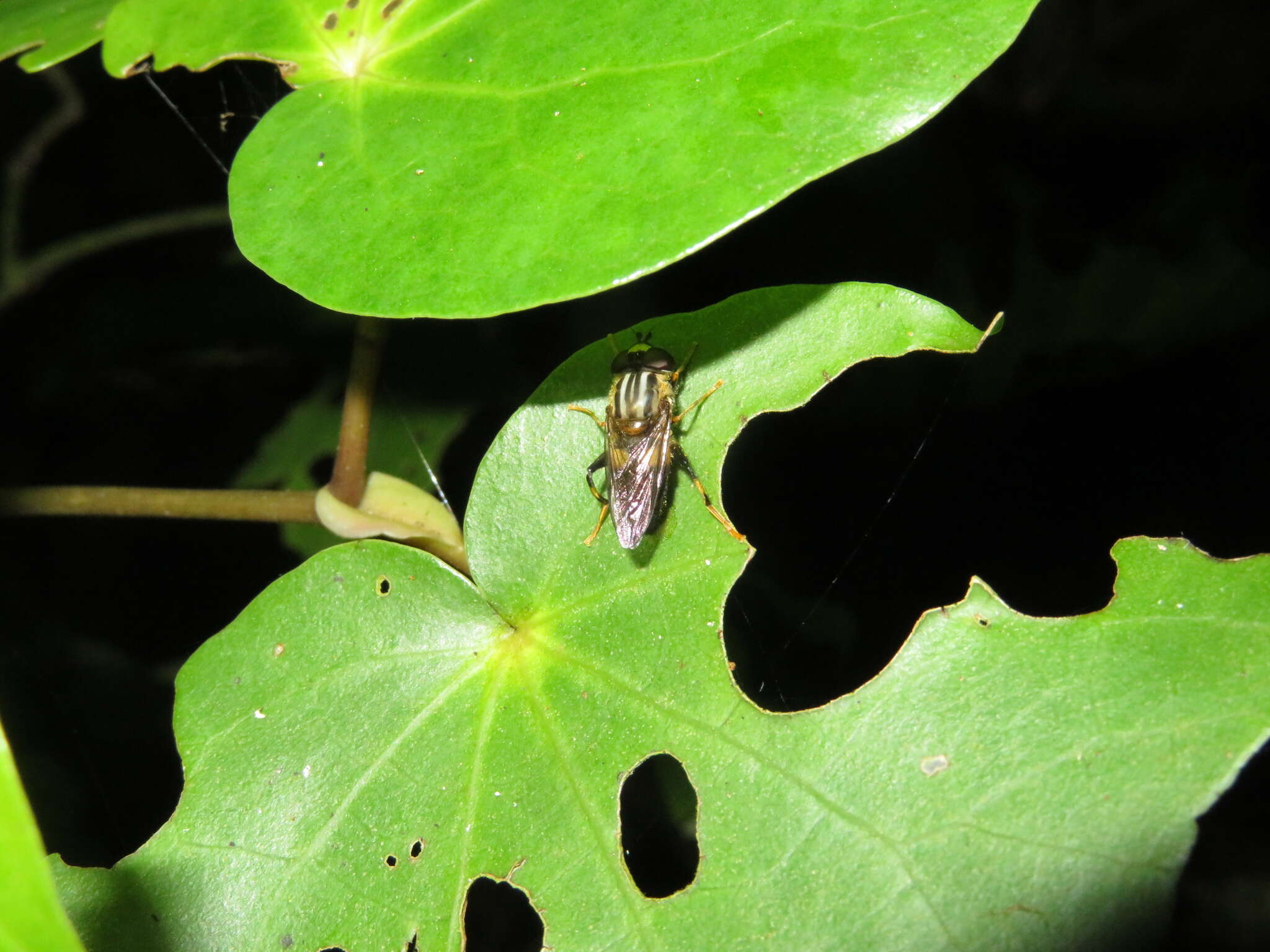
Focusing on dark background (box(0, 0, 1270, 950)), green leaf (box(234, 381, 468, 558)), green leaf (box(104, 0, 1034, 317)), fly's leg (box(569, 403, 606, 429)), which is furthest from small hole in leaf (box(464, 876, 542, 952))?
green leaf (box(104, 0, 1034, 317))

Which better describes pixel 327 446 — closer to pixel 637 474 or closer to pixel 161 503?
pixel 161 503

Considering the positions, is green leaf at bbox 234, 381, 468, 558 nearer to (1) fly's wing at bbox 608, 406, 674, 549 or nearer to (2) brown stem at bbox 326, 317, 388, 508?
(2) brown stem at bbox 326, 317, 388, 508

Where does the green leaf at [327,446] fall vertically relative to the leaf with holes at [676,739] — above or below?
below

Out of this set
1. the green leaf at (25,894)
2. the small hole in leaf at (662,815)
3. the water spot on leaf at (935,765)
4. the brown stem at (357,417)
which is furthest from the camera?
the small hole in leaf at (662,815)

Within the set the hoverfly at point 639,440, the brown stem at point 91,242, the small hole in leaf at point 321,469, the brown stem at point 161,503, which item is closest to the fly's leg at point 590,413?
the hoverfly at point 639,440

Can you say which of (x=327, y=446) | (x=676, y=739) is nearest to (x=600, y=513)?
(x=676, y=739)

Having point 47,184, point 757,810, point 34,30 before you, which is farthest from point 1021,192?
point 47,184

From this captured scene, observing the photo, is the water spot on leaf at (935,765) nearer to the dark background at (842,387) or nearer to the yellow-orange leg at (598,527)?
the yellow-orange leg at (598,527)
